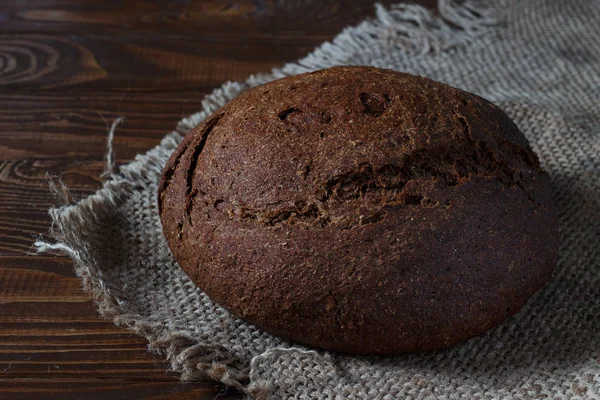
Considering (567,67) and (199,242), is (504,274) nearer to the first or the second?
(199,242)

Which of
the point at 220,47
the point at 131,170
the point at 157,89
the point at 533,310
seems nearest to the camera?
the point at 533,310

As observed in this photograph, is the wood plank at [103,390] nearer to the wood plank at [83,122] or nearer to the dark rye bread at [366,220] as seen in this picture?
the dark rye bread at [366,220]

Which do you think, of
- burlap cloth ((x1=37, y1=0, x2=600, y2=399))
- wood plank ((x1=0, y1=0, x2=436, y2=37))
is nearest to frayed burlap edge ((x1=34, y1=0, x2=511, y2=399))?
burlap cloth ((x1=37, y1=0, x2=600, y2=399))

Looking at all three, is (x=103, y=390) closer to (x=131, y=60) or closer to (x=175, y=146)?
(x=175, y=146)

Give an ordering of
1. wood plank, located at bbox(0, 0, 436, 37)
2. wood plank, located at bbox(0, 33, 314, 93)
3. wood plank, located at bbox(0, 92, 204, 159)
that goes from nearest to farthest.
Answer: wood plank, located at bbox(0, 92, 204, 159) → wood plank, located at bbox(0, 33, 314, 93) → wood plank, located at bbox(0, 0, 436, 37)

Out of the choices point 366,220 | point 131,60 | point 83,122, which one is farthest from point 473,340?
point 131,60

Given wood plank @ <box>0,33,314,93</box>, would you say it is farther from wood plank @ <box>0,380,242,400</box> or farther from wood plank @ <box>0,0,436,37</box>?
wood plank @ <box>0,380,242,400</box>

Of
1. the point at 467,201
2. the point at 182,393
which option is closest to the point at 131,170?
the point at 182,393
